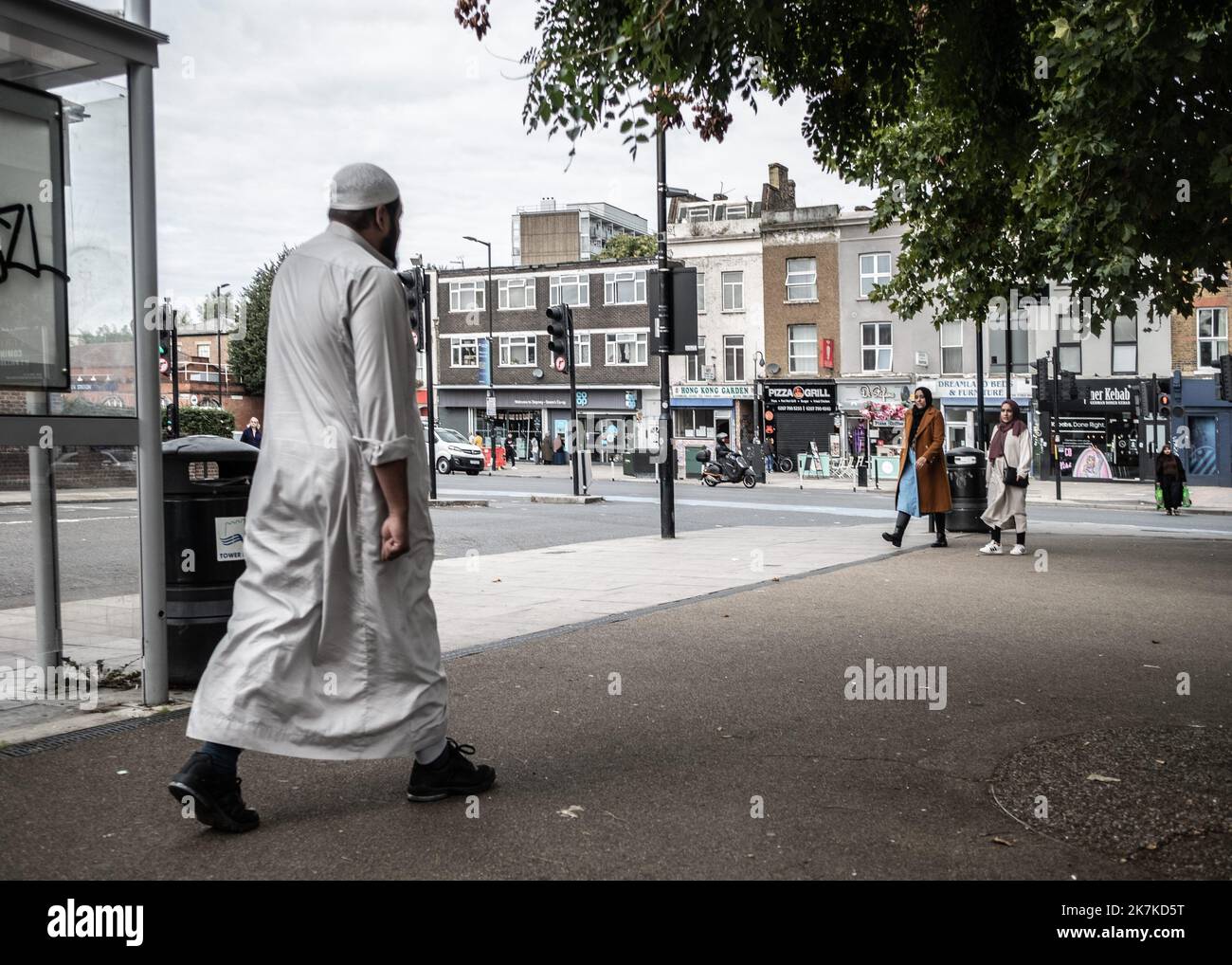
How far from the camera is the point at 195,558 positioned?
5621mm

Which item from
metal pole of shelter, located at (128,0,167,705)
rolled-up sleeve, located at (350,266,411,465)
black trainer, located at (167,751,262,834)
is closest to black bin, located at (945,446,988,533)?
metal pole of shelter, located at (128,0,167,705)

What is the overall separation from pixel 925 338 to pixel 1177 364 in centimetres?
915

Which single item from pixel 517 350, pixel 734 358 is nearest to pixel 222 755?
pixel 734 358

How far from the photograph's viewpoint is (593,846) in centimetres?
351

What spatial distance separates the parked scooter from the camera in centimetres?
3681

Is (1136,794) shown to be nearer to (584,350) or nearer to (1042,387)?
(1042,387)

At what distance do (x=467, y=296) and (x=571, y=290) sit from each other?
21.2ft

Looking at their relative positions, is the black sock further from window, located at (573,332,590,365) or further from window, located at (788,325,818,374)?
window, located at (573,332,590,365)

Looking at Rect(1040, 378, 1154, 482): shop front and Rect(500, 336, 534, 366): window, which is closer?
Rect(1040, 378, 1154, 482): shop front

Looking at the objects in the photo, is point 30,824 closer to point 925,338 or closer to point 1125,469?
point 1125,469

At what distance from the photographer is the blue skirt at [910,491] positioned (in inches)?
548

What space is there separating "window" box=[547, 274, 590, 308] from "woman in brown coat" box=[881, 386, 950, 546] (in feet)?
139

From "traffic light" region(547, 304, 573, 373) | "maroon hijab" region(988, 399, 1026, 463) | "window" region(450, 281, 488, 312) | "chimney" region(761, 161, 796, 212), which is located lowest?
"maroon hijab" region(988, 399, 1026, 463)
